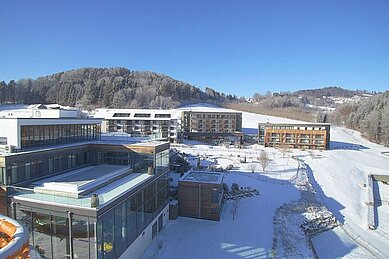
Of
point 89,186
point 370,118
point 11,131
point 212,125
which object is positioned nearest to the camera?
point 89,186

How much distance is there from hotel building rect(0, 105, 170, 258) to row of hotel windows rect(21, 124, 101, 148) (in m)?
0.07

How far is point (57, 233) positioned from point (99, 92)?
4441 inches

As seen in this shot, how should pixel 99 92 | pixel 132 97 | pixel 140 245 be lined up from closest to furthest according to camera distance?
pixel 140 245 → pixel 99 92 → pixel 132 97

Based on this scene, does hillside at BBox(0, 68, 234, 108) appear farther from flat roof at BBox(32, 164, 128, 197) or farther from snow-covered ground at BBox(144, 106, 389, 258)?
flat roof at BBox(32, 164, 128, 197)

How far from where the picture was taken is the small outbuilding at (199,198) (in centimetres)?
2411

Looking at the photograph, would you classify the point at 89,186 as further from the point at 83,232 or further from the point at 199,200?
the point at 199,200

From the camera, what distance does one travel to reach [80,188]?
1512 centimetres

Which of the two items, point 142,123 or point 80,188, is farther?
point 142,123

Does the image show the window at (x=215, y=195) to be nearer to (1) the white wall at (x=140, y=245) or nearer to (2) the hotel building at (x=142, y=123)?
(1) the white wall at (x=140, y=245)

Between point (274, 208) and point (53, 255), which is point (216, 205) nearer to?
point (274, 208)

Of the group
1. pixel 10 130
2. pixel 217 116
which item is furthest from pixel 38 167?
pixel 217 116

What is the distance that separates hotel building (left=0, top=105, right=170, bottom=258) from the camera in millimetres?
13617

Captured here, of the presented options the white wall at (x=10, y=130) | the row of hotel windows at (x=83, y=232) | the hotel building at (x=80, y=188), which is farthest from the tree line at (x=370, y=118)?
the white wall at (x=10, y=130)

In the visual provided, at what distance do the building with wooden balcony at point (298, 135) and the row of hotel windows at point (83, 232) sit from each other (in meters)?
59.4
